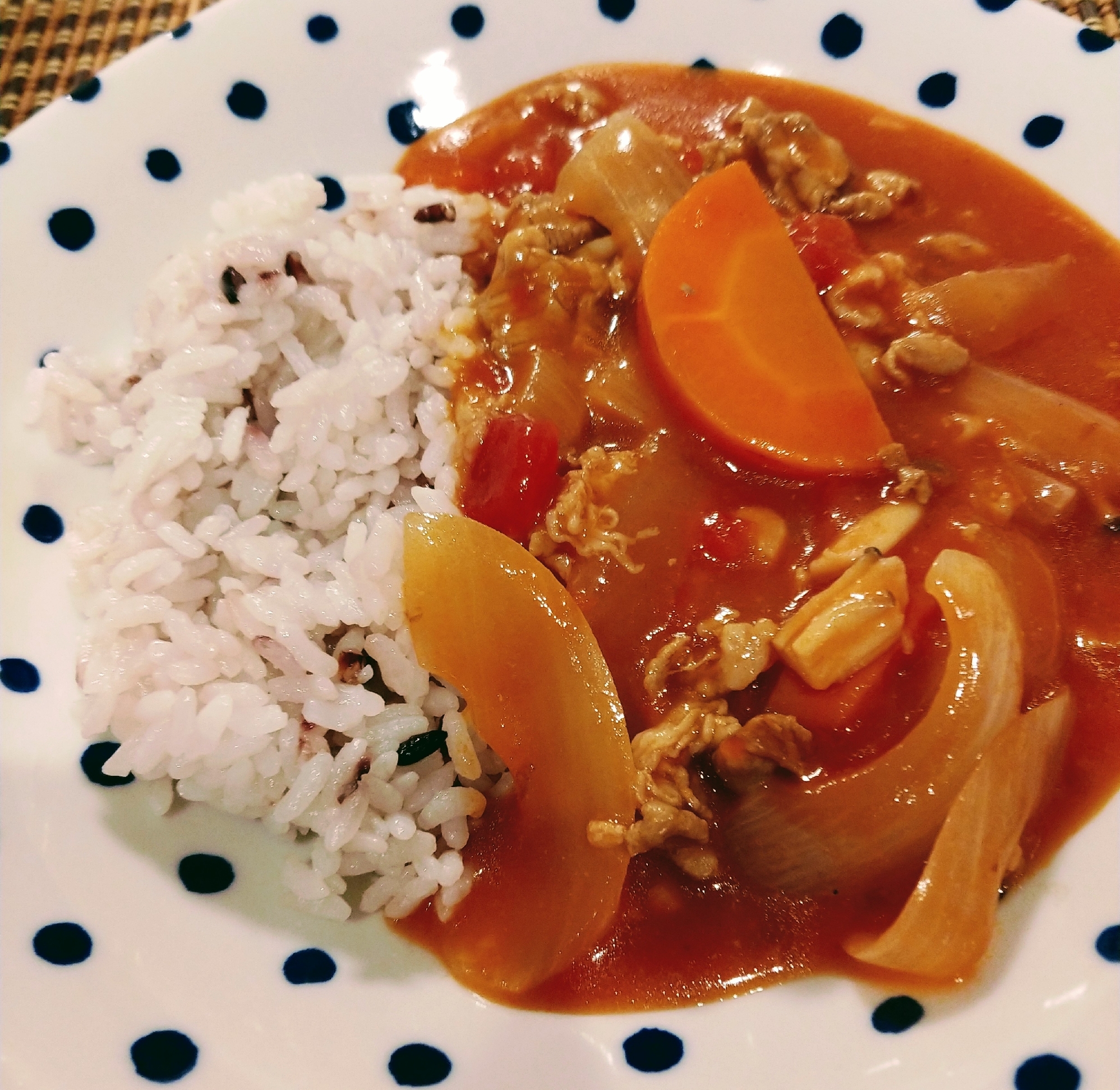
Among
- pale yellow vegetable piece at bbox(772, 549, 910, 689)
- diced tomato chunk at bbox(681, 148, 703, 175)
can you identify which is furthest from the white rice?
pale yellow vegetable piece at bbox(772, 549, 910, 689)

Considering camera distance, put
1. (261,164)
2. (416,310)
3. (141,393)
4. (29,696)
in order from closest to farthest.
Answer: (29,696) < (141,393) < (416,310) < (261,164)

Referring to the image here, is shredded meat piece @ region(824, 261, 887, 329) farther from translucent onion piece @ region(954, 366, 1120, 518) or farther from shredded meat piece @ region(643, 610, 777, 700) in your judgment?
shredded meat piece @ region(643, 610, 777, 700)

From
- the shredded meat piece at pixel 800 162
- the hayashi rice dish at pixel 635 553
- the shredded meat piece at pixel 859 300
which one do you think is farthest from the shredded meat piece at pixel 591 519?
the shredded meat piece at pixel 800 162

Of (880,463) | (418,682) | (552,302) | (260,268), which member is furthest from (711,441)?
(260,268)

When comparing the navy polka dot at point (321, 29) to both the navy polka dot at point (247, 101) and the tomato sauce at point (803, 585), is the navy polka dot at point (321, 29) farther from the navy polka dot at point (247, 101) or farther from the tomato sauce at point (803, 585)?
the tomato sauce at point (803, 585)

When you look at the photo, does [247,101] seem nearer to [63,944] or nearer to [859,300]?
[859,300]

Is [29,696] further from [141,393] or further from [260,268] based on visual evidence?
[260,268]

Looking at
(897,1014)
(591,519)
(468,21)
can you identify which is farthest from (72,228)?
(897,1014)
